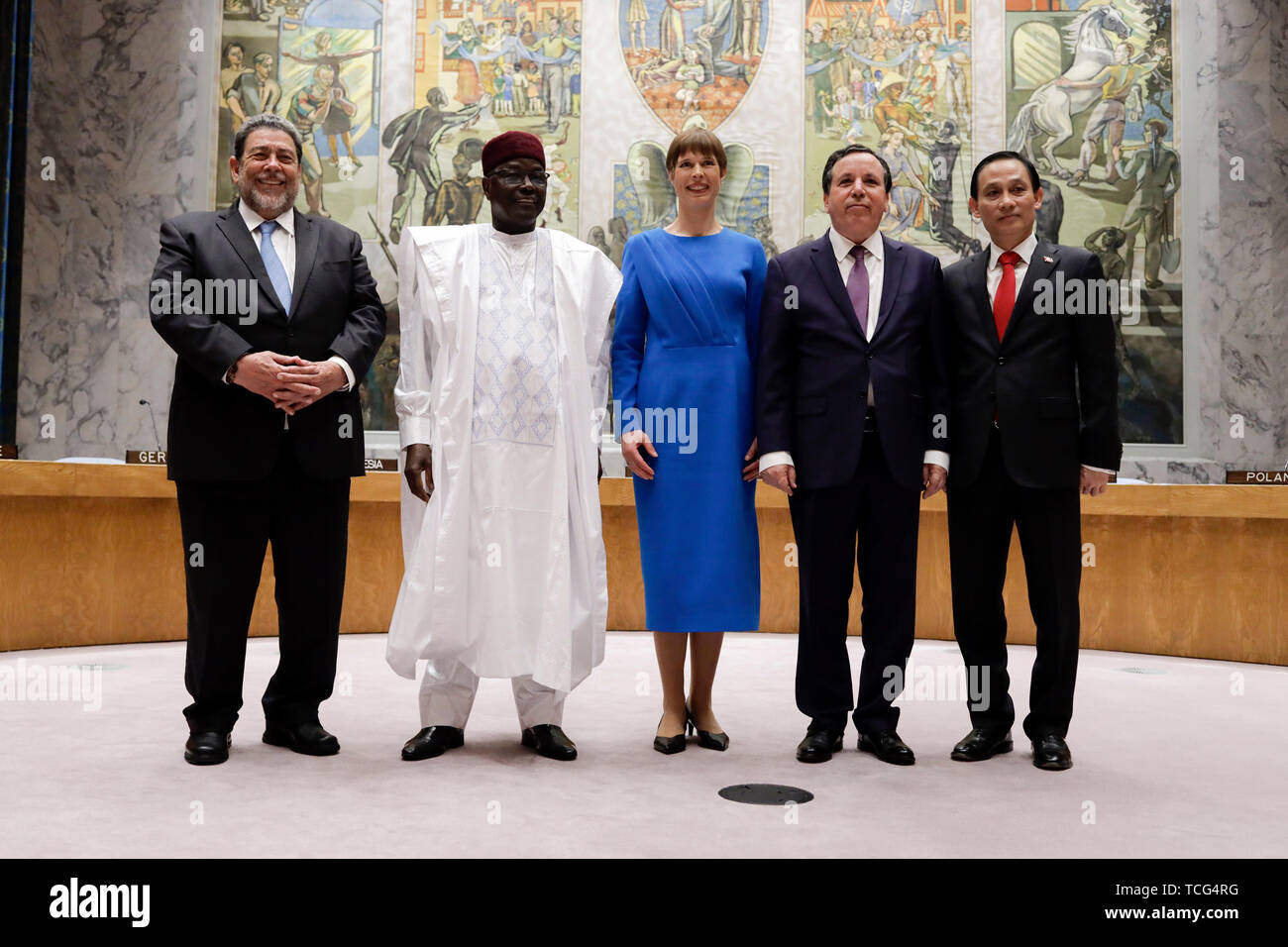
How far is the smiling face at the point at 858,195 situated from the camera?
376 centimetres

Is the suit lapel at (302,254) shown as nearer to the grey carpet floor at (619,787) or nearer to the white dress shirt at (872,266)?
the grey carpet floor at (619,787)

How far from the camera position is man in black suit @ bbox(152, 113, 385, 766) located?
3.53 metres

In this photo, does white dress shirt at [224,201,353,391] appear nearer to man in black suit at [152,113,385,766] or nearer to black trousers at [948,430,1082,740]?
man in black suit at [152,113,385,766]

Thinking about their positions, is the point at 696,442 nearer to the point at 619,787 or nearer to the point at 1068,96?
the point at 619,787

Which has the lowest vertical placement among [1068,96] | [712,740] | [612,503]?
[712,740]

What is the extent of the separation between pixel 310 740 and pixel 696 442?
1.68 meters

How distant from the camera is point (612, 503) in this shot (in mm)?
7559

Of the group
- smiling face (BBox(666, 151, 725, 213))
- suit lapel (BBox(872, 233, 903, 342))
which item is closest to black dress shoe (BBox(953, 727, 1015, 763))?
suit lapel (BBox(872, 233, 903, 342))

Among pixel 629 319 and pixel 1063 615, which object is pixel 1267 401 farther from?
pixel 629 319

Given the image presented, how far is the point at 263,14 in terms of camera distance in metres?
9.46

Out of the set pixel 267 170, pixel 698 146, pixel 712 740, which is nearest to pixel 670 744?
pixel 712 740

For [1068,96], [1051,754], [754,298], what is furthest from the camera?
[1068,96]

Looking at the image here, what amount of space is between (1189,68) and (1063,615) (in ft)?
24.0

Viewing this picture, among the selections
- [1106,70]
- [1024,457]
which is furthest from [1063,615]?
[1106,70]
